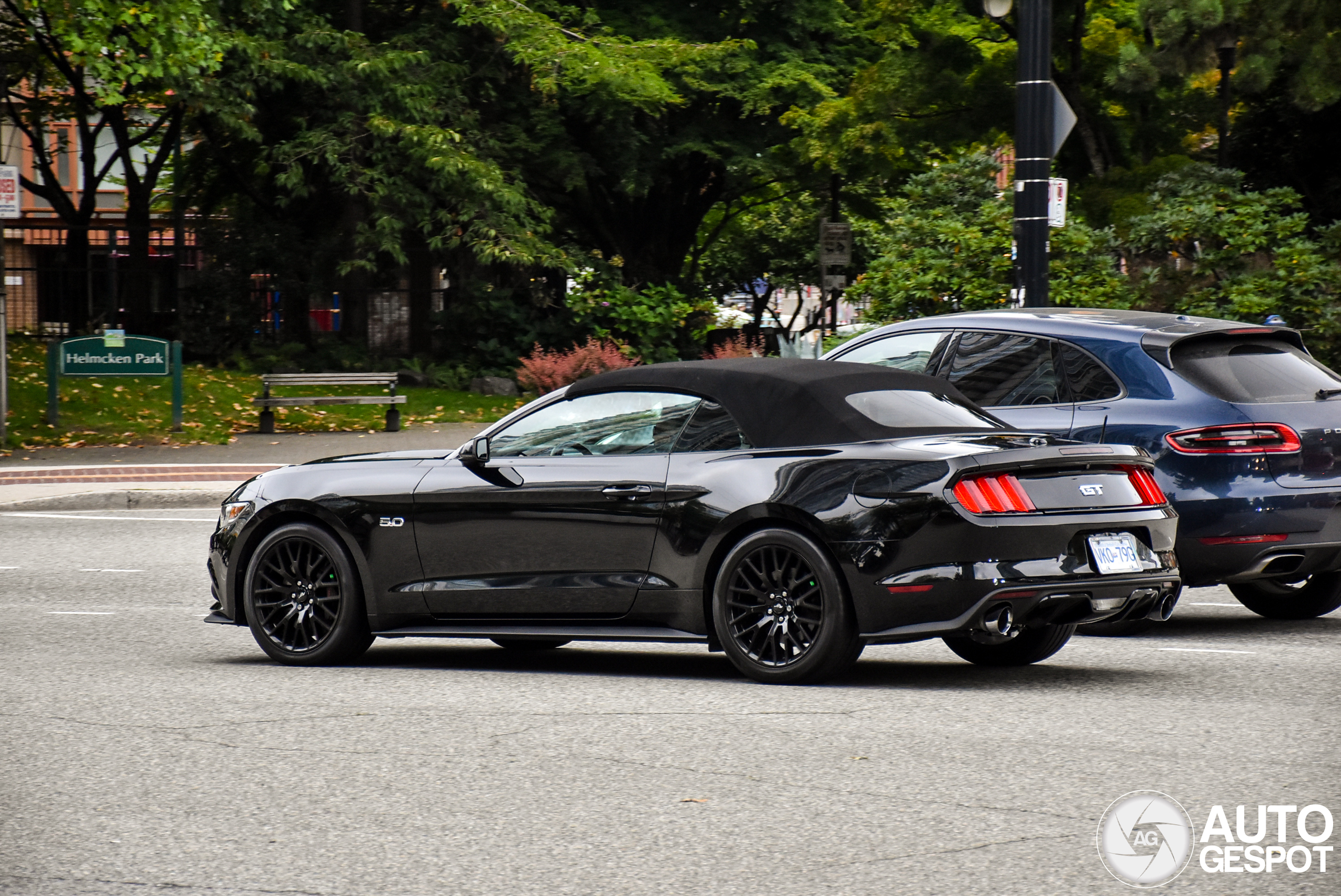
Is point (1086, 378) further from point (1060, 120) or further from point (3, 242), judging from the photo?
point (3, 242)

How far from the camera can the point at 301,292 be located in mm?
31625

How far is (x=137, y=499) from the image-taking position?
1758 cm

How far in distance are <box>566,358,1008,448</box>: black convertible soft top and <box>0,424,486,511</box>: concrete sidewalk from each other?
399 inches

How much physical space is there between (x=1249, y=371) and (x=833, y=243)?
17745 millimetres

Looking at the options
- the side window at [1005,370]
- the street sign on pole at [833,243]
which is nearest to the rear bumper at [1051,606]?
the side window at [1005,370]

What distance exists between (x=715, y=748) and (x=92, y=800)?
7.15 ft

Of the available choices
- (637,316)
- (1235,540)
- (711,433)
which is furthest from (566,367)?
(711,433)

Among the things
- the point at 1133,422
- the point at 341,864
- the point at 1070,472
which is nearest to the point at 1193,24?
the point at 1133,422

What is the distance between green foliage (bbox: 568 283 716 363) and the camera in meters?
31.7

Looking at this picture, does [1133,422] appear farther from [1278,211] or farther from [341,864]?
[1278,211]

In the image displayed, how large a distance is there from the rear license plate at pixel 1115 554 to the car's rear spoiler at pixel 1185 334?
1982mm

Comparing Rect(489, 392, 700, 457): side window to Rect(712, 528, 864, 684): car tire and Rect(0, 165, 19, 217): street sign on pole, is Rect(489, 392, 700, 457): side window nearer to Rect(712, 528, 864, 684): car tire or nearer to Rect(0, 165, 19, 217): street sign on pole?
Rect(712, 528, 864, 684): car tire

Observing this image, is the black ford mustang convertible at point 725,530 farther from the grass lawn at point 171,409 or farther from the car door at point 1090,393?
the grass lawn at point 171,409

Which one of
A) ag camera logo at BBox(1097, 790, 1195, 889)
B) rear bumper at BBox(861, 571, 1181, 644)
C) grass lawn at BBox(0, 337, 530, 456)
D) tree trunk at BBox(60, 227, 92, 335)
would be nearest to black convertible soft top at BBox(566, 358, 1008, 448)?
rear bumper at BBox(861, 571, 1181, 644)
